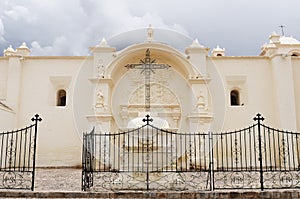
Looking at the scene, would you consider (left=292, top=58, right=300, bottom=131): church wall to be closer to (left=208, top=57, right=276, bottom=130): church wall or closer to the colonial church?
the colonial church

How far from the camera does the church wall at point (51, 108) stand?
13.6 meters

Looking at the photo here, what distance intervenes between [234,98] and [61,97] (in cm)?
790

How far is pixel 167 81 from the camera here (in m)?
14.2

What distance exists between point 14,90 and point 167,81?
6.51 meters

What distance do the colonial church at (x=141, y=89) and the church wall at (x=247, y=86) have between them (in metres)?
0.04

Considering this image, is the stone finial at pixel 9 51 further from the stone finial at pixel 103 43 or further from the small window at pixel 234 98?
the small window at pixel 234 98

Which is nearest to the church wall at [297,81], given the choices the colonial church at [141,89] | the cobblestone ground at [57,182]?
the colonial church at [141,89]

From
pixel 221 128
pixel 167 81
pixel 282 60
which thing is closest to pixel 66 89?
pixel 167 81

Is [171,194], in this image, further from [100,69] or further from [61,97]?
[61,97]

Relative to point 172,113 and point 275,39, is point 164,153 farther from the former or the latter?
point 275,39

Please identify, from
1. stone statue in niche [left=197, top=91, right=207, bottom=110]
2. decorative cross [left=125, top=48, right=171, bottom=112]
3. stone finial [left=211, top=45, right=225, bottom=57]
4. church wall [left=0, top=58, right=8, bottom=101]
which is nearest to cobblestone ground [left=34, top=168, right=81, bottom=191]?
church wall [left=0, top=58, right=8, bottom=101]

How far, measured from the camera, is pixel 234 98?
15.0 metres

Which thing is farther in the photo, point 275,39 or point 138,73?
point 275,39

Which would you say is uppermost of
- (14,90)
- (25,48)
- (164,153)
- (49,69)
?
(25,48)
